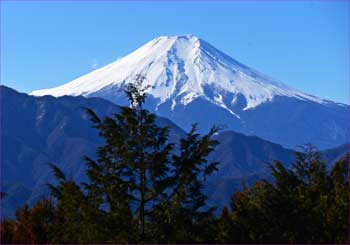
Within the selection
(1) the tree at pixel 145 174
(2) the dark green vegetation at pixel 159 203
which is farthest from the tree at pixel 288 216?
(1) the tree at pixel 145 174

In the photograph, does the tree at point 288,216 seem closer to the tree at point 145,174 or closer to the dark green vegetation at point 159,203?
the dark green vegetation at point 159,203

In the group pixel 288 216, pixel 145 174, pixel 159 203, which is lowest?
pixel 159 203

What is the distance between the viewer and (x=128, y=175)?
2314 centimetres

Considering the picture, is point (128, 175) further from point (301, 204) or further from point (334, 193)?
point (334, 193)

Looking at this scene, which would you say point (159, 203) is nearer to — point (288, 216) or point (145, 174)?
point (145, 174)

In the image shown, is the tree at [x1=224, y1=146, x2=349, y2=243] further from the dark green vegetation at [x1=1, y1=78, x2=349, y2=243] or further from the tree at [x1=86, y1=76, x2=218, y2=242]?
the tree at [x1=86, y1=76, x2=218, y2=242]

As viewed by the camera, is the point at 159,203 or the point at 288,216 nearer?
the point at 159,203

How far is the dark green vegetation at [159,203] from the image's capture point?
22219 millimetres

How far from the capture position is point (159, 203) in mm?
22844

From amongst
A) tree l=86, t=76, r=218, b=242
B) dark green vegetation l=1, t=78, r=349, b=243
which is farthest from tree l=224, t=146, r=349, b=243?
tree l=86, t=76, r=218, b=242

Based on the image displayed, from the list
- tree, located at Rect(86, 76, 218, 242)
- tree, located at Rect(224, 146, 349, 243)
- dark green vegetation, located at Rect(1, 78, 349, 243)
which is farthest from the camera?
tree, located at Rect(224, 146, 349, 243)

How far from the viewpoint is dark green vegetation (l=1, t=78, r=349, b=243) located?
22.2 metres

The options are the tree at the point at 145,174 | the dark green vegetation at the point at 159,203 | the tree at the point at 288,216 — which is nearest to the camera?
the dark green vegetation at the point at 159,203

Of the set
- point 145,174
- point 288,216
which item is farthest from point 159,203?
point 288,216
